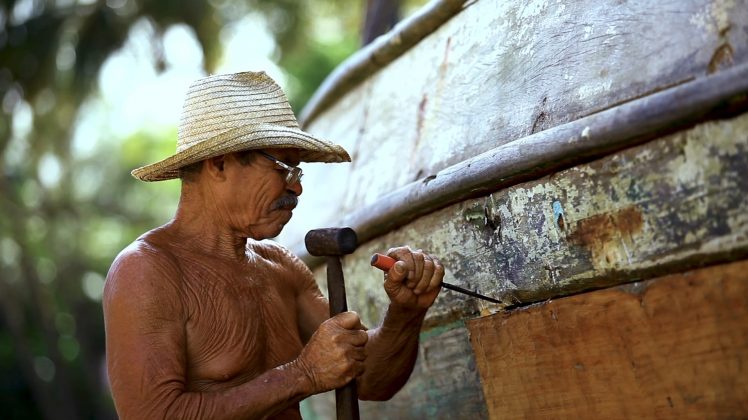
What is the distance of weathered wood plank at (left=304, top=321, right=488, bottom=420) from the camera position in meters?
3.27

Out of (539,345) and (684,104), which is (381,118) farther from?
(684,104)

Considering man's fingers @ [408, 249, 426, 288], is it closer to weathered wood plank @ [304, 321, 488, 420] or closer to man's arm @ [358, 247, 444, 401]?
man's arm @ [358, 247, 444, 401]

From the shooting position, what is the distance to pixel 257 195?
2.97m

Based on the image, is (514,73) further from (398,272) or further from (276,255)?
(276,255)

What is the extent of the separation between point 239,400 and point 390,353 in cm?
62

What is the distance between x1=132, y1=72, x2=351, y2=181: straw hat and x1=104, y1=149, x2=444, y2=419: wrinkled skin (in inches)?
3.6

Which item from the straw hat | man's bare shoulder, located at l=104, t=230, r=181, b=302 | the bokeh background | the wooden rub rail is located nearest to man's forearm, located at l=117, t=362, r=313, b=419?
man's bare shoulder, located at l=104, t=230, r=181, b=302

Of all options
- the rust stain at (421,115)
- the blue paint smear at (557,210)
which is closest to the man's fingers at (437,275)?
the blue paint smear at (557,210)

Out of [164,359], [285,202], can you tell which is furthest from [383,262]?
[164,359]

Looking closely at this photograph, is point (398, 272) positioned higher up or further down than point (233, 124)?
further down

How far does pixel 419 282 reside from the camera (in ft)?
9.25

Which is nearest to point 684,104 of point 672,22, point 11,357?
point 672,22

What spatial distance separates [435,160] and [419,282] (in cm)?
75

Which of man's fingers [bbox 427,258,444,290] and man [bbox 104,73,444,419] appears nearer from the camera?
man [bbox 104,73,444,419]
